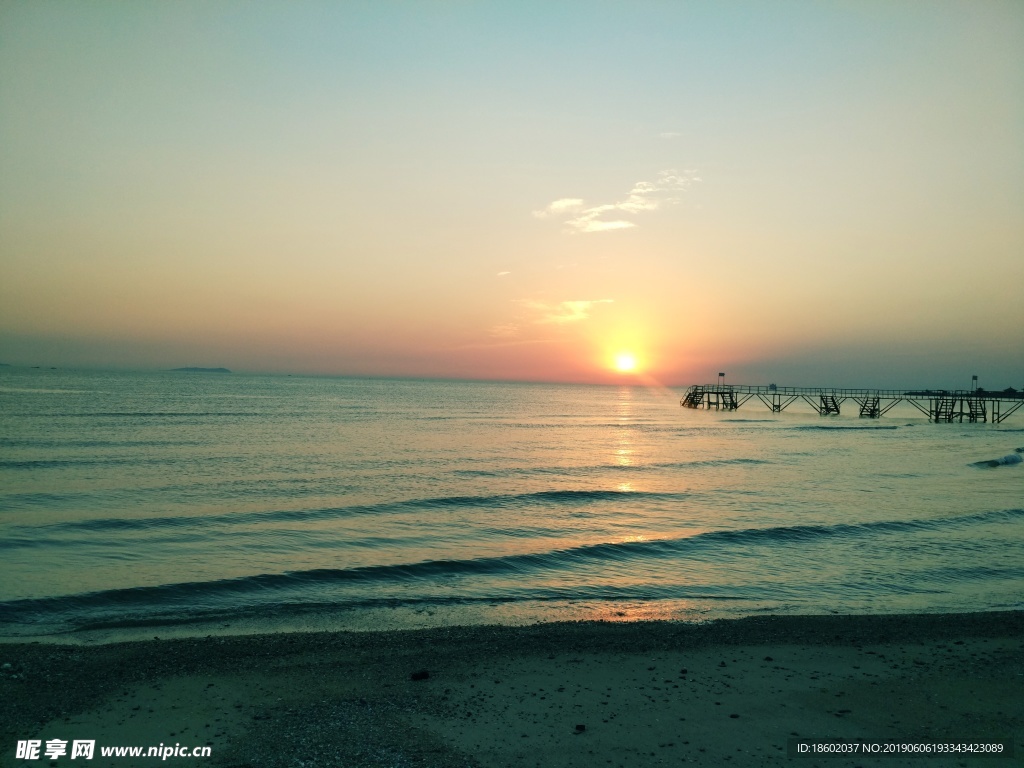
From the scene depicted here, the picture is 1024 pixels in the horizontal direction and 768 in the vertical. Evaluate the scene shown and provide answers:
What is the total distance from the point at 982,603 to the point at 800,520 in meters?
8.21

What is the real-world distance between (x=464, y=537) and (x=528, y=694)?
33.3 feet

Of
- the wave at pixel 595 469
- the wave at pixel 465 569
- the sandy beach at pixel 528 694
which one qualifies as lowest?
the wave at pixel 595 469

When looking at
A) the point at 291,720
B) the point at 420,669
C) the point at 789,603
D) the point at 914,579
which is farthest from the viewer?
the point at 914,579

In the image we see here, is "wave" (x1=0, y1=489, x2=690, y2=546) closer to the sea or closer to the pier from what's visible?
the sea

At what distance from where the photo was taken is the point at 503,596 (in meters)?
13.2

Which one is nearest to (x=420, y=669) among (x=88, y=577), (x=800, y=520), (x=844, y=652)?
(x=844, y=652)

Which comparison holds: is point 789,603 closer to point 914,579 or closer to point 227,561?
point 914,579

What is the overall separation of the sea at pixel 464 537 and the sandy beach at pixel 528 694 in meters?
1.53

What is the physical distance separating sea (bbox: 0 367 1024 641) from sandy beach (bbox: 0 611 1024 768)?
153 cm

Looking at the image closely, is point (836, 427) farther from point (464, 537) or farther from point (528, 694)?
point (528, 694)

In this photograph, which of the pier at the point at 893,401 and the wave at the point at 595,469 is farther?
the pier at the point at 893,401

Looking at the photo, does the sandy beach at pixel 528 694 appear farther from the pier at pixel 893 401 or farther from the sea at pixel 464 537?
the pier at pixel 893 401

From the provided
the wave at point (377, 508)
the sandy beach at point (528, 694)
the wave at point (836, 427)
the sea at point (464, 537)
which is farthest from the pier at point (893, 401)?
the sandy beach at point (528, 694)

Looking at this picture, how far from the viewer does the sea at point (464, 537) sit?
12445mm
